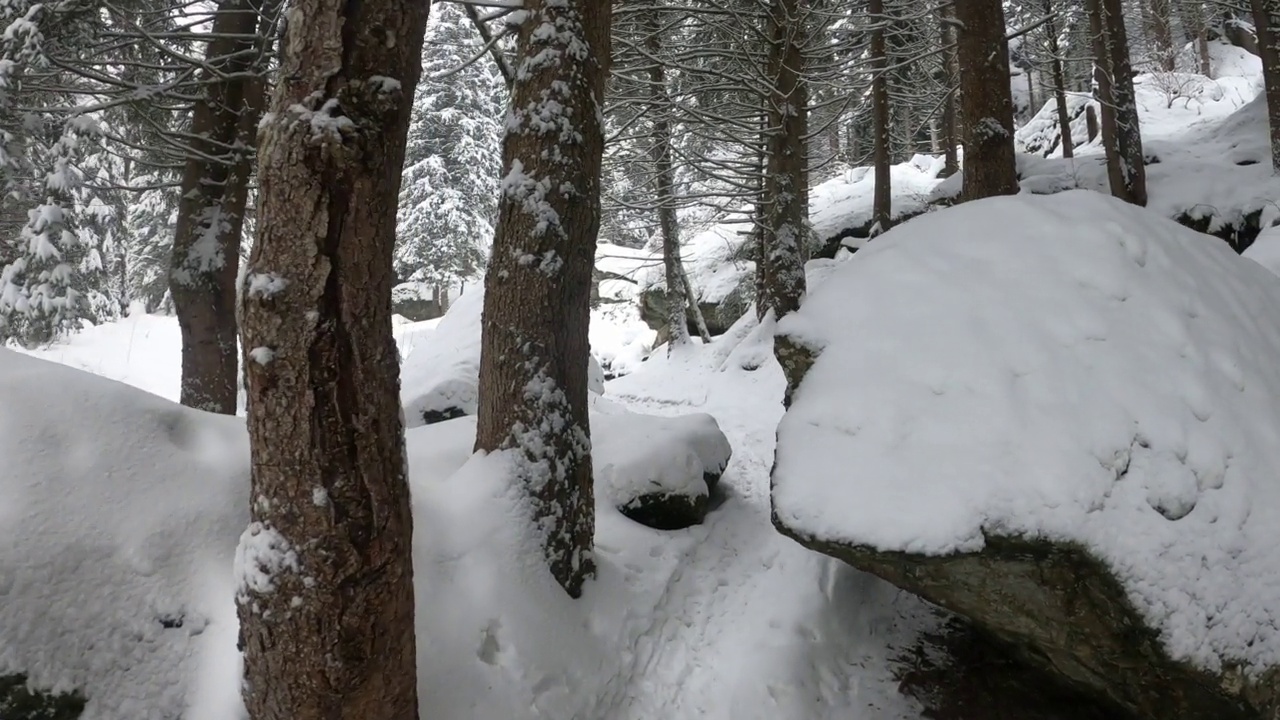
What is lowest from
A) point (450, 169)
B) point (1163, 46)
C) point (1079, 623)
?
point (1079, 623)

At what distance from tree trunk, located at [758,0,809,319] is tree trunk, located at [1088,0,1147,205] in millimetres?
5002

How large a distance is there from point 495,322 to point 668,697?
2367 mm

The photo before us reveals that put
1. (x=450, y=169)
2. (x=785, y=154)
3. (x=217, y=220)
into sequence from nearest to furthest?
(x=217, y=220), (x=785, y=154), (x=450, y=169)

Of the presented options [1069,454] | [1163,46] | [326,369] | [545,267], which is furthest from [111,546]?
[1163,46]

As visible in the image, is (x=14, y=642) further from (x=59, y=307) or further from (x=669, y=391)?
(x=59, y=307)

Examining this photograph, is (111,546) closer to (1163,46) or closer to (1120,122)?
(1120,122)

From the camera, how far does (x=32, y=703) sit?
2.38 metres

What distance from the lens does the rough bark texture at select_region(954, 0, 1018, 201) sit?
6312 mm

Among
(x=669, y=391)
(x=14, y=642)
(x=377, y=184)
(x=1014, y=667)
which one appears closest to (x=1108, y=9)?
(x=669, y=391)

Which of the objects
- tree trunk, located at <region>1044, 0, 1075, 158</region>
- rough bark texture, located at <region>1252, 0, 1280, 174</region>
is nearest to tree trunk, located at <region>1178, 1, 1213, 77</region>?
tree trunk, located at <region>1044, 0, 1075, 158</region>

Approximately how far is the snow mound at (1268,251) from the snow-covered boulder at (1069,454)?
389cm

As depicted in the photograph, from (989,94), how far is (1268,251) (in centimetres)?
377

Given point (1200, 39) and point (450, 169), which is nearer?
point (1200, 39)

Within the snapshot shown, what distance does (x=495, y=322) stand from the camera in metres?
3.90
